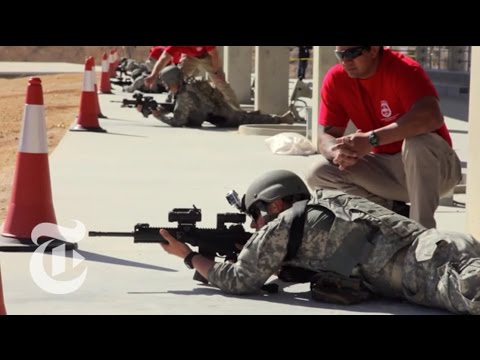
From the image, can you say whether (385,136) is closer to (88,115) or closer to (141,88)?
(88,115)

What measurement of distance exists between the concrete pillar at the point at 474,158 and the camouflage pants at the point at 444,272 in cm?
129

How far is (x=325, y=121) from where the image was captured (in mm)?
7020

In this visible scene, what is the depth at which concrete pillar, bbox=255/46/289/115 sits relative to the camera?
18.0 m

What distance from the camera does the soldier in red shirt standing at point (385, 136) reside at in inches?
258

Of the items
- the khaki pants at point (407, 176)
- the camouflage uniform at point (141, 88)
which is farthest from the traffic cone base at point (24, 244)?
the camouflage uniform at point (141, 88)

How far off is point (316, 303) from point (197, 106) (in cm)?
1011

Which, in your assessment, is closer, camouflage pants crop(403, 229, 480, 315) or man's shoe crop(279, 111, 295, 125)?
camouflage pants crop(403, 229, 480, 315)

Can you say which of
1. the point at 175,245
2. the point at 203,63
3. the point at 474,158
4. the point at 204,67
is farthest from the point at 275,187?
the point at 204,67

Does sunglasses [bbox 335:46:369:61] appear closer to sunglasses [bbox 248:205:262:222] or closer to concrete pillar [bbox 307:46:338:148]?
sunglasses [bbox 248:205:262:222]

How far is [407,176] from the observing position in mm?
6660

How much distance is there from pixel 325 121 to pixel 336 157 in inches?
17.4

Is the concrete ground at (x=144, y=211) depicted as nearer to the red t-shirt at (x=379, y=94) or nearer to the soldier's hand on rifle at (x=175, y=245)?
the soldier's hand on rifle at (x=175, y=245)

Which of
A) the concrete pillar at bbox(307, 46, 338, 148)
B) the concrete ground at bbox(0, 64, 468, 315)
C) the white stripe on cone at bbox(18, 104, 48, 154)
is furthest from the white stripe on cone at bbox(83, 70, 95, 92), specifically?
the white stripe on cone at bbox(18, 104, 48, 154)
